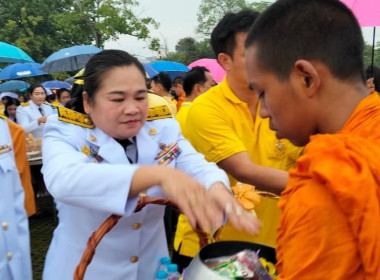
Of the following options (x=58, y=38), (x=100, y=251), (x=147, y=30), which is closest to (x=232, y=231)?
(x=100, y=251)

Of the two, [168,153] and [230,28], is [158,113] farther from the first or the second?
[230,28]

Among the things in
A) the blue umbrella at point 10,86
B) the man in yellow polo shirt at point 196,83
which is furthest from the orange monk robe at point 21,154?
the blue umbrella at point 10,86

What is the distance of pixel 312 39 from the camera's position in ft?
3.41

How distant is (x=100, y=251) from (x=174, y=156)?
0.45 m

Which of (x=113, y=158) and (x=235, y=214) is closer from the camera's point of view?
(x=235, y=214)

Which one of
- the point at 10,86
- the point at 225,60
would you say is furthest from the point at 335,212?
the point at 10,86

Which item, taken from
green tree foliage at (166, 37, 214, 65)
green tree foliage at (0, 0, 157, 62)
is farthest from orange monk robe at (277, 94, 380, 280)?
green tree foliage at (166, 37, 214, 65)

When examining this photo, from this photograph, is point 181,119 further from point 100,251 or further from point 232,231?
point 100,251

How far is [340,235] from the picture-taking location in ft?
2.85

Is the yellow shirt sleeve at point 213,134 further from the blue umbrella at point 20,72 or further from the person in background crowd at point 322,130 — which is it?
the blue umbrella at point 20,72

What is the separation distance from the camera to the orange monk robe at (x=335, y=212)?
2.79ft

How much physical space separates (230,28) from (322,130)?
120 cm

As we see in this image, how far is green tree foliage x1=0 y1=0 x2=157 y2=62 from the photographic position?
60.9ft

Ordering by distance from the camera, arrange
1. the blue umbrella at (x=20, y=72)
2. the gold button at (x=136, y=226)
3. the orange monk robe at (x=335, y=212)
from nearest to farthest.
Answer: the orange monk robe at (x=335, y=212), the gold button at (x=136, y=226), the blue umbrella at (x=20, y=72)
